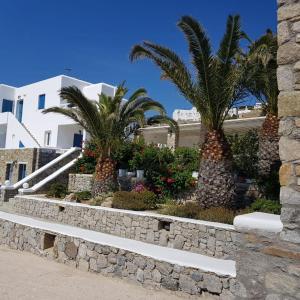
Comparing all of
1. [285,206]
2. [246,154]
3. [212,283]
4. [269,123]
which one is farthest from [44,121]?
[285,206]

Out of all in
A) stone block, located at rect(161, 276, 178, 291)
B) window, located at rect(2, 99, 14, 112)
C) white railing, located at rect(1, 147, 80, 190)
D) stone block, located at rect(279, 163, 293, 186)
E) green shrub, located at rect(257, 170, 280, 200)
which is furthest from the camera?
window, located at rect(2, 99, 14, 112)

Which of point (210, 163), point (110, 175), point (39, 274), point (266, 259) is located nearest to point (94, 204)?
point (110, 175)

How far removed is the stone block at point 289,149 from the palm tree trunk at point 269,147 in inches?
394

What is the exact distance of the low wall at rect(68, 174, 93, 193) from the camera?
17.7m

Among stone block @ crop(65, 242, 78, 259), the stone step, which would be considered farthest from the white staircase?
stone block @ crop(65, 242, 78, 259)

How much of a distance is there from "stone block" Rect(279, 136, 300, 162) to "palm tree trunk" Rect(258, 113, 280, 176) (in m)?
10.00

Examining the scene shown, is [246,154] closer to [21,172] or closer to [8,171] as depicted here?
[21,172]

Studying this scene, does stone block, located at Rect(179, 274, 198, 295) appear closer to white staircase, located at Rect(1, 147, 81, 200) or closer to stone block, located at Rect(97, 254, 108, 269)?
stone block, located at Rect(97, 254, 108, 269)

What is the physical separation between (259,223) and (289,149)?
34.7 inches

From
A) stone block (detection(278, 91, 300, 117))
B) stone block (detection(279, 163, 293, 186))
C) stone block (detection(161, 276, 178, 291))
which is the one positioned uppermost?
stone block (detection(278, 91, 300, 117))

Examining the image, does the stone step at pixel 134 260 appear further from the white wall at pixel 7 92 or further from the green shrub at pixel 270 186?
the white wall at pixel 7 92

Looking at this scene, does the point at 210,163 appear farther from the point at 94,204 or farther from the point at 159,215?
the point at 94,204

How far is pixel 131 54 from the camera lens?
38.4 feet

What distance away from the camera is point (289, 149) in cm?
373
